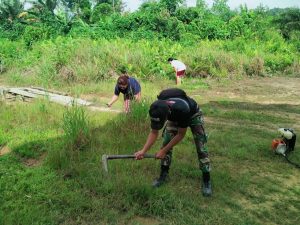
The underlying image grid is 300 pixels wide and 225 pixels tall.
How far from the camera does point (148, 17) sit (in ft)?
68.5

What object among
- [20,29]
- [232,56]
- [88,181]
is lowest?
[88,181]

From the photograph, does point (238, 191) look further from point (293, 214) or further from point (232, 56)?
point (232, 56)

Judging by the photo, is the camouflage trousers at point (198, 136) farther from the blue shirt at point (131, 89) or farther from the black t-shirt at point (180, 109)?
the blue shirt at point (131, 89)

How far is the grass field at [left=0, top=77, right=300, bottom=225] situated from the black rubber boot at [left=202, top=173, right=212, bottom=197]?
9 cm

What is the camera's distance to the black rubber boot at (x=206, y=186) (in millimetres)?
4289

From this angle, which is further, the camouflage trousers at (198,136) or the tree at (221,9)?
the tree at (221,9)

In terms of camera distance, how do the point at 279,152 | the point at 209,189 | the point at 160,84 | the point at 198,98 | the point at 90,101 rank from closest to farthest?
the point at 209,189, the point at 279,152, the point at 90,101, the point at 198,98, the point at 160,84

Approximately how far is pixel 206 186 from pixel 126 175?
103cm

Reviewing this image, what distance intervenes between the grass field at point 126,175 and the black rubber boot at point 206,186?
0.09 m

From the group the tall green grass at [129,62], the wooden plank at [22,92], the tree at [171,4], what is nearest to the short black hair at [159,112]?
the wooden plank at [22,92]

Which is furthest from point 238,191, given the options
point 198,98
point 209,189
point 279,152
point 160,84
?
point 160,84

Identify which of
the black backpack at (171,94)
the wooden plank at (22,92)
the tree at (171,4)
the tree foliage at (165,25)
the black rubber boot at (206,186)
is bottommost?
the black rubber boot at (206,186)

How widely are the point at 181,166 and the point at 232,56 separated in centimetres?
1076

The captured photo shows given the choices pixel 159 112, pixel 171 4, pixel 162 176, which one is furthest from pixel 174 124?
pixel 171 4
